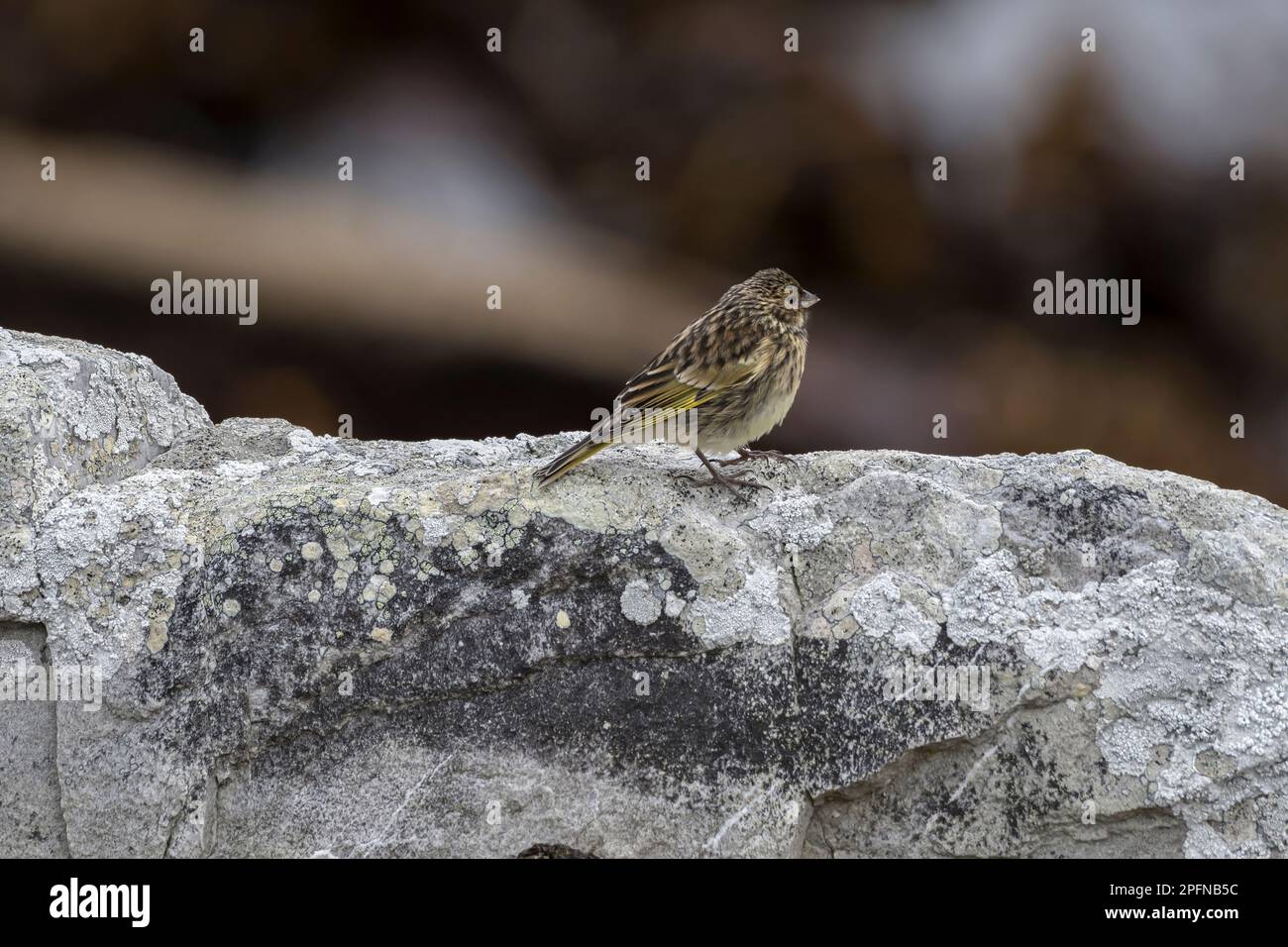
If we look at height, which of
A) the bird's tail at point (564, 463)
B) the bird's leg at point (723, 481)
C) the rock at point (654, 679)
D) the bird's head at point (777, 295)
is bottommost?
the rock at point (654, 679)

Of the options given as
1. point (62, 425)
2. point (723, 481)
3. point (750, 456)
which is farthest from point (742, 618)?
point (62, 425)

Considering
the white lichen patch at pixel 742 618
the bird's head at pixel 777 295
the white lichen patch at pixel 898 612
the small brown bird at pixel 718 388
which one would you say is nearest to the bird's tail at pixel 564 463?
the small brown bird at pixel 718 388

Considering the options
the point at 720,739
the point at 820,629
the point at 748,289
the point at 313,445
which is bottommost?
the point at 720,739

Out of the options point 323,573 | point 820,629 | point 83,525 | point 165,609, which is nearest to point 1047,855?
point 820,629

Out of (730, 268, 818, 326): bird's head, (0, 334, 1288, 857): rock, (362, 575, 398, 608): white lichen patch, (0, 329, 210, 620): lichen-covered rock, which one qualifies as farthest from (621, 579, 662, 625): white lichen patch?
(0, 329, 210, 620): lichen-covered rock

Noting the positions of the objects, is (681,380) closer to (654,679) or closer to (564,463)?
(564,463)

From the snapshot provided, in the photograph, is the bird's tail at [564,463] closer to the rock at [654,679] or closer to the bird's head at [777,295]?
the rock at [654,679]

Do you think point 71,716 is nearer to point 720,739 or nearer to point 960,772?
point 720,739
